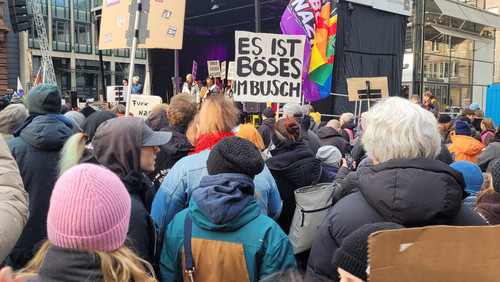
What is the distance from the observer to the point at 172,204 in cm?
270

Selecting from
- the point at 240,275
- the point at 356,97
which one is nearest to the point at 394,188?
the point at 240,275

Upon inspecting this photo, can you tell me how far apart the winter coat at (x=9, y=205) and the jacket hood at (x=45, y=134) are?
1.14 m

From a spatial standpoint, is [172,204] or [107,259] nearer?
[107,259]

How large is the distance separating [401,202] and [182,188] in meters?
1.45

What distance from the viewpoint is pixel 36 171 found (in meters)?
3.06

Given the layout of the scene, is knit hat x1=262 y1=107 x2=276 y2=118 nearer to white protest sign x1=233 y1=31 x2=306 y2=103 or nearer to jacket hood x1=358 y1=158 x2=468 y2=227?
white protest sign x1=233 y1=31 x2=306 y2=103

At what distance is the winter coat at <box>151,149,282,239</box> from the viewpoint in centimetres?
268

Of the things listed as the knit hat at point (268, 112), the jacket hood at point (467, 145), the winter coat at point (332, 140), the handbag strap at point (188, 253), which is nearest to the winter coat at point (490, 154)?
the jacket hood at point (467, 145)

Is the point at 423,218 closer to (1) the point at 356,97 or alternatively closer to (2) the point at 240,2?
(1) the point at 356,97

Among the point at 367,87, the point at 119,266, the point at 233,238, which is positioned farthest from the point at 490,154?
the point at 367,87

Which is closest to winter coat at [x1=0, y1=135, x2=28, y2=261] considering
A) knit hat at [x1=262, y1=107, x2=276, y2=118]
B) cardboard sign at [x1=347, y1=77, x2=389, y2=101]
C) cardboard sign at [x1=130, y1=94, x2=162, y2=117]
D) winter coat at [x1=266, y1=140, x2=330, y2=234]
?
winter coat at [x1=266, y1=140, x2=330, y2=234]

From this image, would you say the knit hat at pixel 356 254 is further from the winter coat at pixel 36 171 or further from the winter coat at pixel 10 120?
the winter coat at pixel 10 120

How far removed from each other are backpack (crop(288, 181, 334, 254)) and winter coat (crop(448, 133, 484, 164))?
3.12 meters

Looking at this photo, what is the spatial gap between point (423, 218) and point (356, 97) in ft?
28.9
